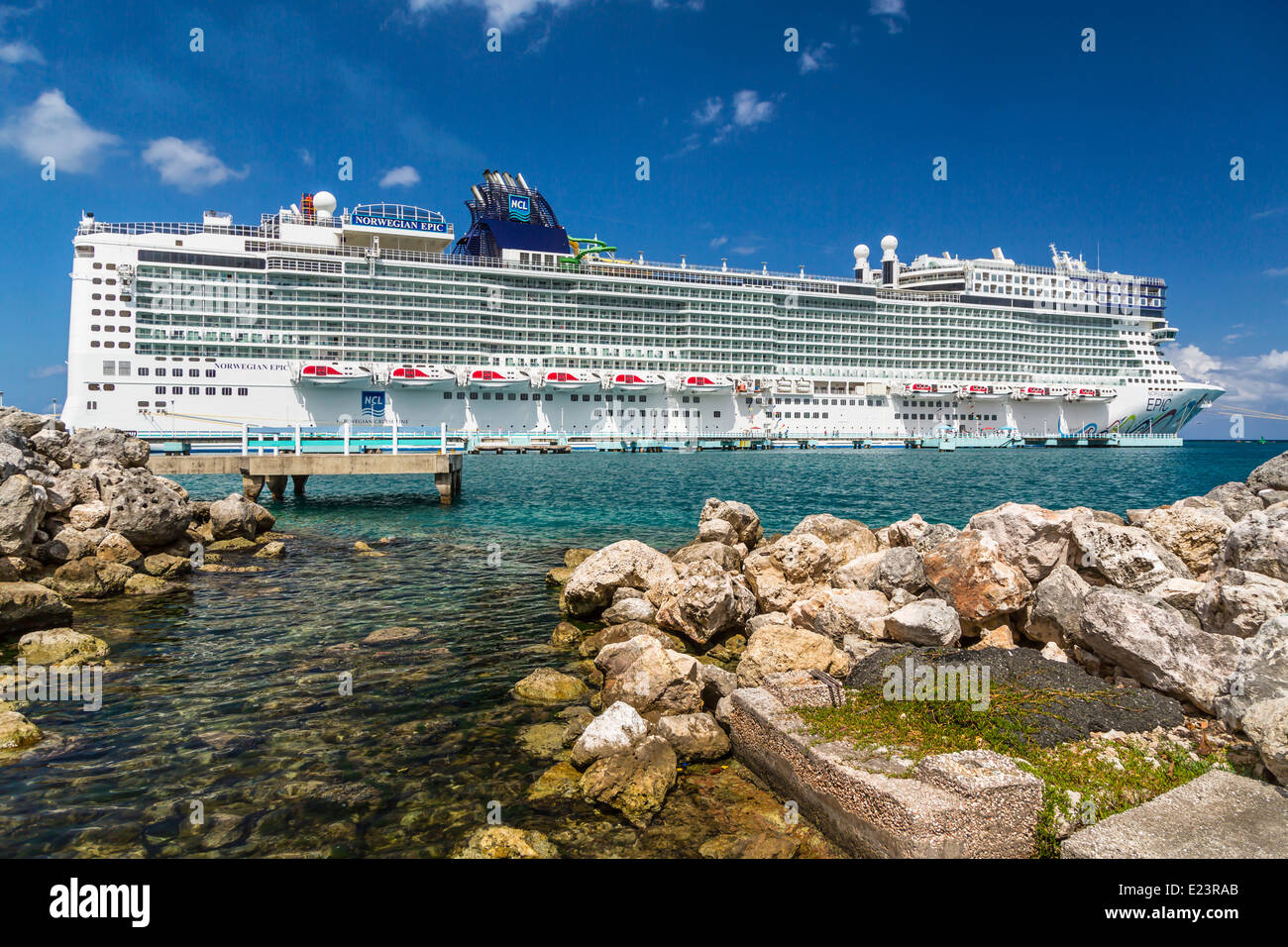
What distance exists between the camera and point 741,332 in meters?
81.1

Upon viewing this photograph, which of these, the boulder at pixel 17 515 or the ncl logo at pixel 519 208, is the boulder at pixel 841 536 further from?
the ncl logo at pixel 519 208

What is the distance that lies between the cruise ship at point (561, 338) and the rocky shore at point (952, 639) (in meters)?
46.7

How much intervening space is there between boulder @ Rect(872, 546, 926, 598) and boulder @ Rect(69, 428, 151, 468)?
1844 centimetres

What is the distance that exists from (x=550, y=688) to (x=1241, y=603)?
6.92 meters

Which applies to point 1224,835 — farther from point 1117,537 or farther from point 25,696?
point 25,696

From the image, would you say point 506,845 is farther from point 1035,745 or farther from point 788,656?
point 1035,745

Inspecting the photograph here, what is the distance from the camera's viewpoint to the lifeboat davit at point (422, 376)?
63469mm

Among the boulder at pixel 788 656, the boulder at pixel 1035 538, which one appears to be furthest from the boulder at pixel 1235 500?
the boulder at pixel 788 656

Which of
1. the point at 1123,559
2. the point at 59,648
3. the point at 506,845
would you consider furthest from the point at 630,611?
the point at 59,648

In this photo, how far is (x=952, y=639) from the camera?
736cm

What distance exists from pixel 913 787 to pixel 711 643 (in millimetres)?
5124

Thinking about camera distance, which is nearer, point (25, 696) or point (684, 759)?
point (684, 759)
